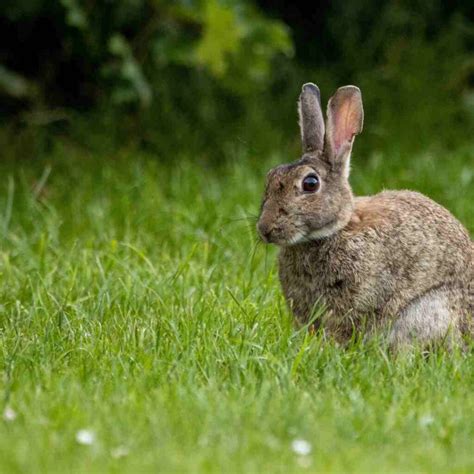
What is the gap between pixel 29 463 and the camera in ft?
11.4

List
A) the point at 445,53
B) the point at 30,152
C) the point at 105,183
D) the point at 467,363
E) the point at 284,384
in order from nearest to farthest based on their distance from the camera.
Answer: the point at 284,384 < the point at 467,363 < the point at 105,183 < the point at 30,152 < the point at 445,53

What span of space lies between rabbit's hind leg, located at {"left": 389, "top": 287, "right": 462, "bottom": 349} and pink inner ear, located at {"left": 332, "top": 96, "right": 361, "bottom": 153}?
2.41ft

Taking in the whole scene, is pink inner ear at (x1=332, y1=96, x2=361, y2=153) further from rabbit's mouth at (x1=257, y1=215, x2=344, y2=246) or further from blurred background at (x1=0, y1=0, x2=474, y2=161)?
blurred background at (x1=0, y1=0, x2=474, y2=161)

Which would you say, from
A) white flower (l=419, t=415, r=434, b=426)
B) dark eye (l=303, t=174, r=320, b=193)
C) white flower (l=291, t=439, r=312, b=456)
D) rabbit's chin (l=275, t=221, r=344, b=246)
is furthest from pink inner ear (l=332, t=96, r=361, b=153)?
white flower (l=291, t=439, r=312, b=456)

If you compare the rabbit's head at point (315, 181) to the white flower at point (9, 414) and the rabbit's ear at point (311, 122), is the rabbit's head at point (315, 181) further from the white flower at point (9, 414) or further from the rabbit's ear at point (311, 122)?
the white flower at point (9, 414)

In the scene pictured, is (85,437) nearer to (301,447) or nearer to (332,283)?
(301,447)

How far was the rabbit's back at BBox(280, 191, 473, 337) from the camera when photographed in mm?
5070

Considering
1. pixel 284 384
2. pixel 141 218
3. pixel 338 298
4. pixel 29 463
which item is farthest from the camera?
pixel 141 218

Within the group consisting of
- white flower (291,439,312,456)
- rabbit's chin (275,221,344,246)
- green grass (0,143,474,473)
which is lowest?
green grass (0,143,474,473)

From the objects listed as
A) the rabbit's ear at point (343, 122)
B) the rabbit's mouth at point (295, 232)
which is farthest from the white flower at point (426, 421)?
the rabbit's ear at point (343, 122)

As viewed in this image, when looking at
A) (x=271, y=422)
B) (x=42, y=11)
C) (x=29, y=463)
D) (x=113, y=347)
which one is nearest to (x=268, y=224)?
(x=113, y=347)

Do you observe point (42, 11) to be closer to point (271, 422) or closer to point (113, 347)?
point (113, 347)

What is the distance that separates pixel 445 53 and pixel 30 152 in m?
3.18

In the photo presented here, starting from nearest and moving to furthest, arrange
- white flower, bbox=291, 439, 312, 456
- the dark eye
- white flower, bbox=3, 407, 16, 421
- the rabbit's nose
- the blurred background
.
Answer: white flower, bbox=291, 439, 312, 456
white flower, bbox=3, 407, 16, 421
the rabbit's nose
the dark eye
the blurred background
